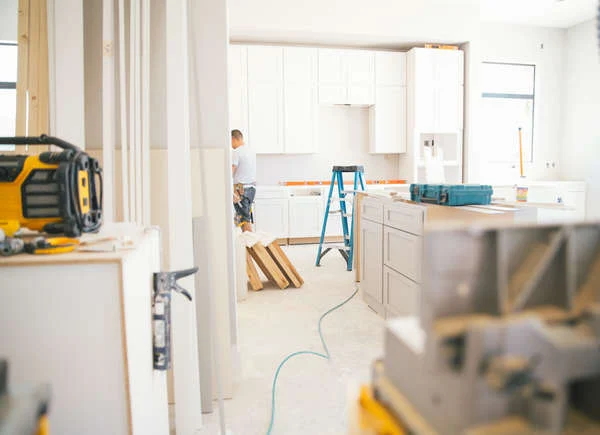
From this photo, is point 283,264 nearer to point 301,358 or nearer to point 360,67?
point 301,358

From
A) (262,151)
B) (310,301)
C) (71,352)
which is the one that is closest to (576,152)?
(262,151)

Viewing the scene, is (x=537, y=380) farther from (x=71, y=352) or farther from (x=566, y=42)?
(x=566, y=42)

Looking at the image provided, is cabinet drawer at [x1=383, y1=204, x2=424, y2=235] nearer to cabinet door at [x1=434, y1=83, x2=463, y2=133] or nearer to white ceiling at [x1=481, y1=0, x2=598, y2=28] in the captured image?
cabinet door at [x1=434, y1=83, x2=463, y2=133]

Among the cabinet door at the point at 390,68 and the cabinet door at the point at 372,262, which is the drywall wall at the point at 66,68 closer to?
the cabinet door at the point at 372,262

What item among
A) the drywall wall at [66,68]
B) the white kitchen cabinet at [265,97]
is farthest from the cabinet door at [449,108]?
the drywall wall at [66,68]

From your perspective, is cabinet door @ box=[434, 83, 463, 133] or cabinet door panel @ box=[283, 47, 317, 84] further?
cabinet door @ box=[434, 83, 463, 133]

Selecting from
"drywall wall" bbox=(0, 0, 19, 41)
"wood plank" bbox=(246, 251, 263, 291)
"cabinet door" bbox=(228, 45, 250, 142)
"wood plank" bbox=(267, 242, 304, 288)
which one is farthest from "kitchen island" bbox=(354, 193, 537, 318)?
"drywall wall" bbox=(0, 0, 19, 41)

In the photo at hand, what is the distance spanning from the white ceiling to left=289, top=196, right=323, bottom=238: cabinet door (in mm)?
3614

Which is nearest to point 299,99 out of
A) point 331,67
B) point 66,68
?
point 331,67

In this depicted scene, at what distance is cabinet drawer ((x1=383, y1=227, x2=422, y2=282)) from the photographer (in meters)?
2.65

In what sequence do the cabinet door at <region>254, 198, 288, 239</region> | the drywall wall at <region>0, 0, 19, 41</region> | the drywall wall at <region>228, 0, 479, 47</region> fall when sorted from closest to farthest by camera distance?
the drywall wall at <region>0, 0, 19, 41</region>
the drywall wall at <region>228, 0, 479, 47</region>
the cabinet door at <region>254, 198, 288, 239</region>

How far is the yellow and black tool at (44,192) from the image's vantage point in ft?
4.16

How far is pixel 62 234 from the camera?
1.32m

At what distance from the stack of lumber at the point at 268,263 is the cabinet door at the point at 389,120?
3.06m
